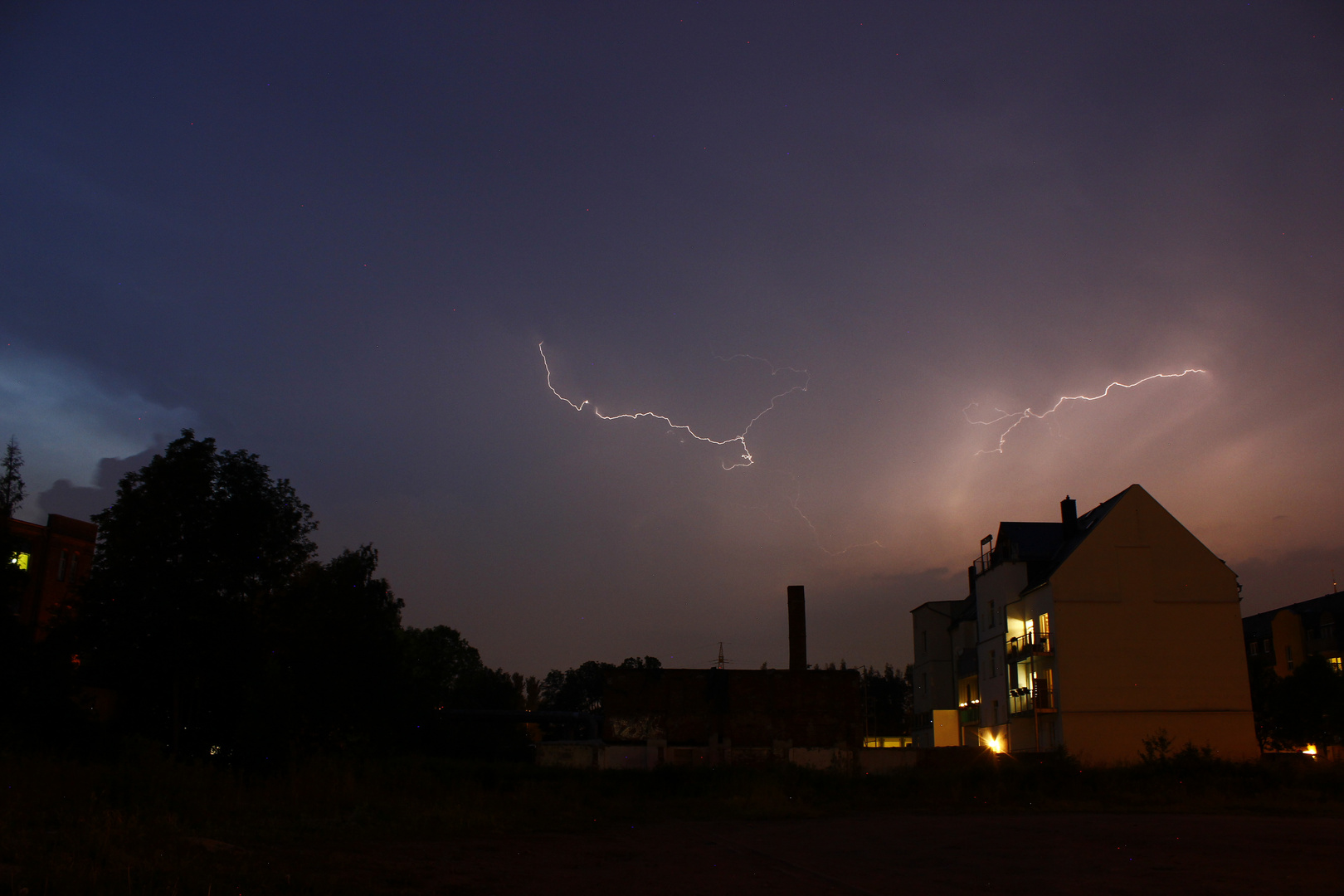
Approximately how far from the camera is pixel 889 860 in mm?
14922

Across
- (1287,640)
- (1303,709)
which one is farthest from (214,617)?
(1287,640)

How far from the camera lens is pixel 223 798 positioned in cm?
1853

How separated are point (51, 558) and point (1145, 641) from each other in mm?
65320

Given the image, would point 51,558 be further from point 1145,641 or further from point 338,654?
point 1145,641

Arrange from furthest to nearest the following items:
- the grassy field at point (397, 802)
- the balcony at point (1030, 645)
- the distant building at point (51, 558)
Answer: the distant building at point (51, 558), the balcony at point (1030, 645), the grassy field at point (397, 802)

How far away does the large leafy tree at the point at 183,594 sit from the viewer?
35.9 metres

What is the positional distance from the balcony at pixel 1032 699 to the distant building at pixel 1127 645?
0.23ft

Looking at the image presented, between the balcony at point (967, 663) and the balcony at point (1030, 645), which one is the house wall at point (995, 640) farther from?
the balcony at point (1030, 645)

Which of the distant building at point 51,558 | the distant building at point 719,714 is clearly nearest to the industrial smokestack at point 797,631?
the distant building at point 719,714

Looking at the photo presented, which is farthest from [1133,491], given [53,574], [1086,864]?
[53,574]

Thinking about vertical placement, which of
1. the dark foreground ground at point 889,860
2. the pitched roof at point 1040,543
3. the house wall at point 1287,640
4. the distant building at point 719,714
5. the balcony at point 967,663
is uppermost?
the pitched roof at point 1040,543

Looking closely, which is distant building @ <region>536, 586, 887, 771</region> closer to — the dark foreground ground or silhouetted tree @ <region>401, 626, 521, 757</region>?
silhouetted tree @ <region>401, 626, 521, 757</region>

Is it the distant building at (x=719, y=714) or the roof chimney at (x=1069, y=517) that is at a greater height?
the roof chimney at (x=1069, y=517)

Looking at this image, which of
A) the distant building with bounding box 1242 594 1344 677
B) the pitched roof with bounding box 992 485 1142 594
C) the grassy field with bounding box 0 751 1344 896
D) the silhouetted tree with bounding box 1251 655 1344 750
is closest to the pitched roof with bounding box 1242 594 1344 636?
the distant building with bounding box 1242 594 1344 677
